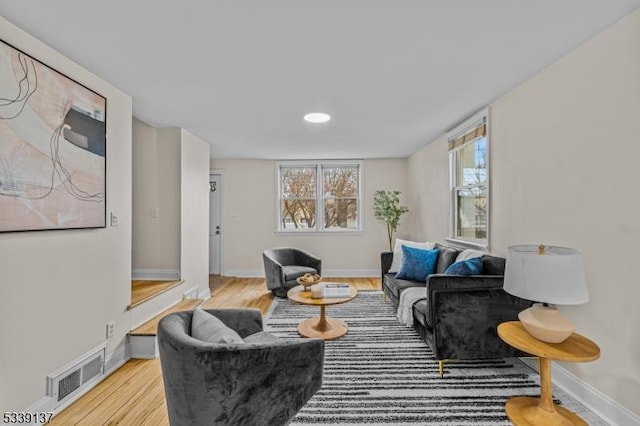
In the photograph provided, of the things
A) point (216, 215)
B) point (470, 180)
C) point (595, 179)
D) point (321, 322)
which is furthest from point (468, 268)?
point (216, 215)

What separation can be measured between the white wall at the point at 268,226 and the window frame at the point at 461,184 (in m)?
2.00

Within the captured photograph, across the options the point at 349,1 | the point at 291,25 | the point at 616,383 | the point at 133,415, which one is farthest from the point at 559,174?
the point at 133,415

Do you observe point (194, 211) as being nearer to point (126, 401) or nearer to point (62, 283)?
point (62, 283)

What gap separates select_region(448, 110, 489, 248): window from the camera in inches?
131

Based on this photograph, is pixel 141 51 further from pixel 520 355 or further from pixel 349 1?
pixel 520 355

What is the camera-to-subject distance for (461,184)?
156 inches

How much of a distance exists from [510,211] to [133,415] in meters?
3.31

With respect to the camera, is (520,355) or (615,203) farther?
(520,355)

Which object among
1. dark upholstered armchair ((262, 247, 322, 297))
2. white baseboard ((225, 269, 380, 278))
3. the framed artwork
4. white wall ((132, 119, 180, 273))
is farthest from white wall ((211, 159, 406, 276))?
the framed artwork

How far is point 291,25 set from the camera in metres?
1.80

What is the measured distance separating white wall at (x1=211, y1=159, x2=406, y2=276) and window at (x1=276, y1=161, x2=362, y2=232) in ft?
0.67

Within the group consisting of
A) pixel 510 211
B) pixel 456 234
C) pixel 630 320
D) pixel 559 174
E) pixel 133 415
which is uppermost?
pixel 559 174

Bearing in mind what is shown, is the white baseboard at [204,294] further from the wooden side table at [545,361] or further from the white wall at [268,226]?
the wooden side table at [545,361]

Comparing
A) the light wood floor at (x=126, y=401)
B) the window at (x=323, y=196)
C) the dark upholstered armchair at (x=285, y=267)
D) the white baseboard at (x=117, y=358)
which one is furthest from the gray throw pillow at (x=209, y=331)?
Answer: the window at (x=323, y=196)
